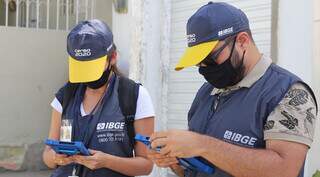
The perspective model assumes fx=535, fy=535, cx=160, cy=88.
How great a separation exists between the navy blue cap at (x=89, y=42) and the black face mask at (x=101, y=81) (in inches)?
3.9

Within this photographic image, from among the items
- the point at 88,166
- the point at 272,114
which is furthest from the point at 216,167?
the point at 88,166

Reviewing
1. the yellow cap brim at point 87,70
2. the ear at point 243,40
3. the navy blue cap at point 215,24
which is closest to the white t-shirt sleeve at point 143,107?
the yellow cap brim at point 87,70

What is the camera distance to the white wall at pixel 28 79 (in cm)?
724

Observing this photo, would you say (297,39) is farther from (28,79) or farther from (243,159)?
(28,79)

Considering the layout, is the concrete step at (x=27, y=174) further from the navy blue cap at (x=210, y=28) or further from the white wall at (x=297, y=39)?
the navy blue cap at (x=210, y=28)

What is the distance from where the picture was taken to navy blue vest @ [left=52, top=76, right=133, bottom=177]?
2717 mm

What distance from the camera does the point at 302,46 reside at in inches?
159

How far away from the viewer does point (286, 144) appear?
1924 millimetres

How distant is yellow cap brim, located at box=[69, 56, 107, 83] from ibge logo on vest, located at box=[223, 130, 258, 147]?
2.86 feet

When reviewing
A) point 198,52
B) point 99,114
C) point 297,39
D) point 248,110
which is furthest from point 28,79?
point 248,110

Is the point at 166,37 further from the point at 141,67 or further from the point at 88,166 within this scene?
the point at 88,166

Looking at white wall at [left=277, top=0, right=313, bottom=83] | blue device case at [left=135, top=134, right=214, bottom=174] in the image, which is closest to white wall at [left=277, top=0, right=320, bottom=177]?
white wall at [left=277, top=0, right=313, bottom=83]

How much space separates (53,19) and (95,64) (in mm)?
5005

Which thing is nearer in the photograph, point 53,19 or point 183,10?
point 183,10
